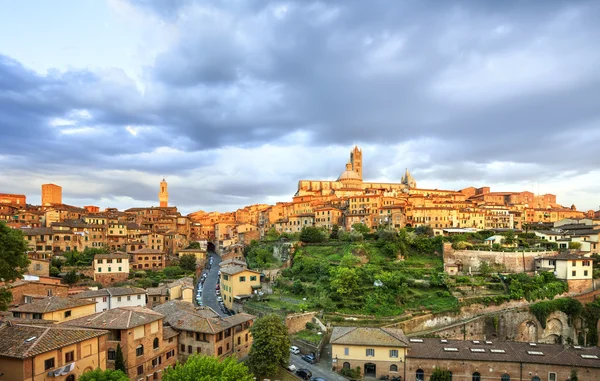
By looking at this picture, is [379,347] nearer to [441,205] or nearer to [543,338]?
[543,338]

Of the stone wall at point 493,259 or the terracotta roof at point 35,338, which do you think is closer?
the terracotta roof at point 35,338

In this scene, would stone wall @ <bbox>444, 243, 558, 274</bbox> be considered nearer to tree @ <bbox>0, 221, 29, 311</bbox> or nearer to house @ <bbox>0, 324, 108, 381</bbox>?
house @ <bbox>0, 324, 108, 381</bbox>

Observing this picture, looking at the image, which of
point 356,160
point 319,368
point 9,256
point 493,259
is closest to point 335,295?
point 319,368

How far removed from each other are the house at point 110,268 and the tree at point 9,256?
25.5 meters

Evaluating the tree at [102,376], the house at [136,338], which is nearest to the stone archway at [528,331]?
the house at [136,338]

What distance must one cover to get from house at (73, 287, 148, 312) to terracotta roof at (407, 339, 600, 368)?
2644 centimetres

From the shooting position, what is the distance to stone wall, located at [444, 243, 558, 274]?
171 feet

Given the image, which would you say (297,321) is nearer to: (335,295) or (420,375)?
(335,295)

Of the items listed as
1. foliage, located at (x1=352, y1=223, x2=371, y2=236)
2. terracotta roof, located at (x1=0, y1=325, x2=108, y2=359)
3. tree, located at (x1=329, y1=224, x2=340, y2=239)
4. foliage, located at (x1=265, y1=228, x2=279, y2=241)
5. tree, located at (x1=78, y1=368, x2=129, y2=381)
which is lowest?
tree, located at (x1=78, y1=368, x2=129, y2=381)

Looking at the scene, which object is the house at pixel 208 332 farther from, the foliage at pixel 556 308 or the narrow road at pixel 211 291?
the foliage at pixel 556 308

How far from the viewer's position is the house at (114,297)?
37.7 meters

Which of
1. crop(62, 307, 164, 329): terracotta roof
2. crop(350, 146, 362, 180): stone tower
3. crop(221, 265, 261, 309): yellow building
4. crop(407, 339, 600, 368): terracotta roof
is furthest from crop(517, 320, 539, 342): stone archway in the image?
crop(350, 146, 362, 180): stone tower

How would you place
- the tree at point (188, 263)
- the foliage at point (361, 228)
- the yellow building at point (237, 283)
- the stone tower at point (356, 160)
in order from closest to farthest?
1. the yellow building at point (237, 283)
2. the tree at point (188, 263)
3. the foliage at point (361, 228)
4. the stone tower at point (356, 160)

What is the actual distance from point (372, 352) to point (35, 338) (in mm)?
23111
